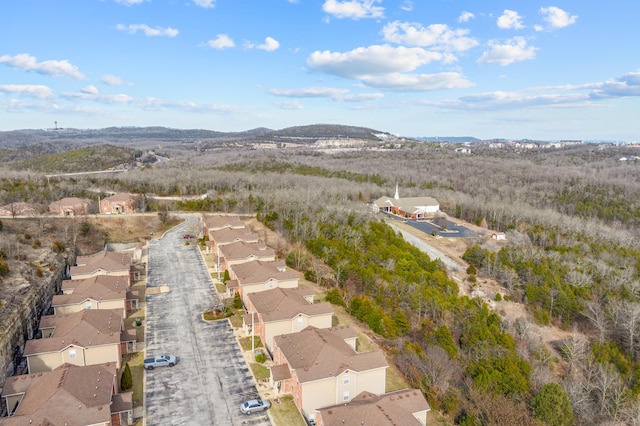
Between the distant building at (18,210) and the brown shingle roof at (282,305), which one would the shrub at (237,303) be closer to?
the brown shingle roof at (282,305)

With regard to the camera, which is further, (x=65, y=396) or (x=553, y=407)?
(x=553, y=407)

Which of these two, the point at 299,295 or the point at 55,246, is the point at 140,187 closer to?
the point at 55,246

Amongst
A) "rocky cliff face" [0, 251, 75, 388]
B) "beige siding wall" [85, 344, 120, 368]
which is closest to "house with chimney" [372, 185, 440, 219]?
"rocky cliff face" [0, 251, 75, 388]

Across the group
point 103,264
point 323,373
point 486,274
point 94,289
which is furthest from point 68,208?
point 486,274

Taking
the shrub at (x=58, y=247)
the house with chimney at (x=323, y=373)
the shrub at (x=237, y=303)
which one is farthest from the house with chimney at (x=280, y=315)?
the shrub at (x=58, y=247)

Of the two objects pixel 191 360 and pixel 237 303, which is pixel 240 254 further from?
pixel 191 360

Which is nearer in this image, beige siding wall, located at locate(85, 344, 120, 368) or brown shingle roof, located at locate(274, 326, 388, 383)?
brown shingle roof, located at locate(274, 326, 388, 383)

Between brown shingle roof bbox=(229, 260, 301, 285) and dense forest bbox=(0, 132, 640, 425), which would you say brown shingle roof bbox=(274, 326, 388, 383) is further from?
brown shingle roof bbox=(229, 260, 301, 285)
